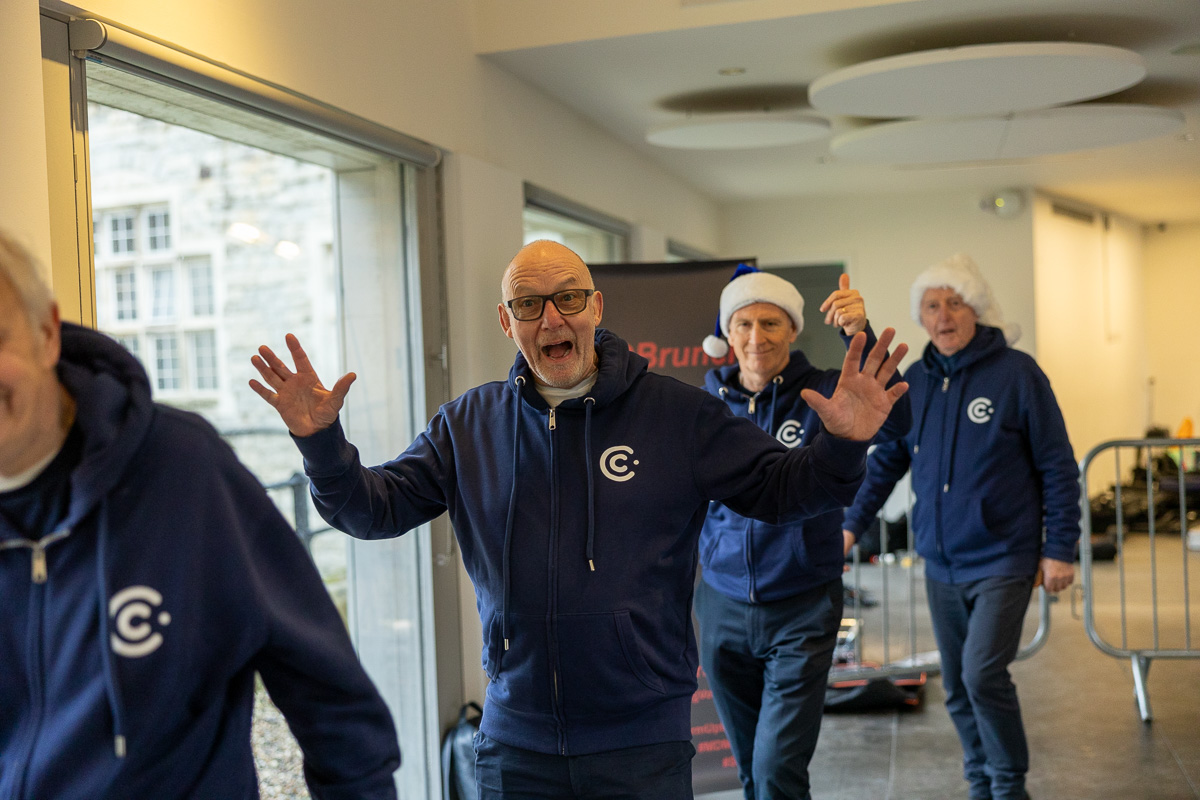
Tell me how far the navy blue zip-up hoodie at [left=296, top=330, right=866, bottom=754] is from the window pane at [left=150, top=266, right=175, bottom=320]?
5081 millimetres

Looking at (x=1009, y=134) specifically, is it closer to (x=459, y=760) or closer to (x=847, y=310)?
(x=847, y=310)

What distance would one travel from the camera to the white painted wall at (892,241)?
9078 mm

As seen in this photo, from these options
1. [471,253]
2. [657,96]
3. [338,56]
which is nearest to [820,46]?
[657,96]

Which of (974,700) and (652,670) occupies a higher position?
(652,670)

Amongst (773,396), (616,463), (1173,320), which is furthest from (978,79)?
(1173,320)

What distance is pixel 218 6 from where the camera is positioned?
2.80 metres

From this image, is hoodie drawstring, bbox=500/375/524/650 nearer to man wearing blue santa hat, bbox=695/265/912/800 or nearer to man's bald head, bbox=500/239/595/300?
man's bald head, bbox=500/239/595/300

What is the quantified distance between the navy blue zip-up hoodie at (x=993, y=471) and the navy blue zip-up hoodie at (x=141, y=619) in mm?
2575

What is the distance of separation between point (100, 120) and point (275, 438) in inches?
78.4

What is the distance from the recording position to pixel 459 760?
383 centimetres

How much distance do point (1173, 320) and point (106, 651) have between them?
14.0 metres

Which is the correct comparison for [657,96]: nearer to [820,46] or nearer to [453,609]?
[820,46]

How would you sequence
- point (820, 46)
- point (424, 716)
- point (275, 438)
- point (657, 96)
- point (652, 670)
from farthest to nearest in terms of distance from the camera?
point (275, 438) → point (657, 96) → point (820, 46) → point (424, 716) → point (652, 670)

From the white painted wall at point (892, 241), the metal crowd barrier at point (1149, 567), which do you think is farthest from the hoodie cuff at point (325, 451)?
the white painted wall at point (892, 241)
